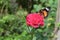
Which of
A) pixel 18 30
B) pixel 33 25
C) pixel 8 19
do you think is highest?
pixel 33 25

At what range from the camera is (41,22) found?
4.11ft

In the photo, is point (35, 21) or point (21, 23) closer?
point (35, 21)

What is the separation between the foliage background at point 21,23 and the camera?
4.66 ft

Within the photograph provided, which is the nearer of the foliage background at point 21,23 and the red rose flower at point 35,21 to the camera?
the red rose flower at point 35,21

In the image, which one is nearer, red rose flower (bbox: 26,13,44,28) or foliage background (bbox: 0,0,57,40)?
red rose flower (bbox: 26,13,44,28)

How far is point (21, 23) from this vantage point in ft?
7.61

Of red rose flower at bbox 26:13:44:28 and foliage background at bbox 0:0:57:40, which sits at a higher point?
red rose flower at bbox 26:13:44:28

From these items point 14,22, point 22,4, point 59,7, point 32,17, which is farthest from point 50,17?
point 22,4

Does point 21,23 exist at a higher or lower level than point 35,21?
lower

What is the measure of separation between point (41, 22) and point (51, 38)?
0.24 meters

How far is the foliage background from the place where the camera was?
1.42m

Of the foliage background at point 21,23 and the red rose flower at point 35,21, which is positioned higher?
the red rose flower at point 35,21

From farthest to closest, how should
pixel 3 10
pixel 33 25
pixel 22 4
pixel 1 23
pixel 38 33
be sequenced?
1. pixel 22 4
2. pixel 3 10
3. pixel 1 23
4. pixel 38 33
5. pixel 33 25

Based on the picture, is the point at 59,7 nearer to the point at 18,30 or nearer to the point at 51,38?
the point at 51,38
